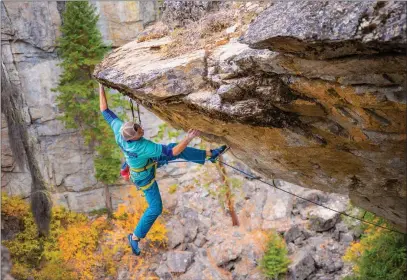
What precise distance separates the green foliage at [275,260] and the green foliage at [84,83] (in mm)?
6462

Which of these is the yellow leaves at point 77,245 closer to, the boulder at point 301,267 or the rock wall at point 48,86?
the rock wall at point 48,86

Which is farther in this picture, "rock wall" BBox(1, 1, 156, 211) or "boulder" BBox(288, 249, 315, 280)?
"rock wall" BBox(1, 1, 156, 211)

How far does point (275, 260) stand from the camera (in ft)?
41.8

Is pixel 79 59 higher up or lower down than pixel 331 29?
lower down

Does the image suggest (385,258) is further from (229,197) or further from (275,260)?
(229,197)

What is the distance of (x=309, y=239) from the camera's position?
14.0m

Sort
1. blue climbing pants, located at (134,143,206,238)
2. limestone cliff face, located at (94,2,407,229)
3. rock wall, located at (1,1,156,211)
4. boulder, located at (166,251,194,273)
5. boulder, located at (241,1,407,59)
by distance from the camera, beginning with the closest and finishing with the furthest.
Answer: boulder, located at (241,1,407,59), limestone cliff face, located at (94,2,407,229), blue climbing pants, located at (134,143,206,238), boulder, located at (166,251,194,273), rock wall, located at (1,1,156,211)

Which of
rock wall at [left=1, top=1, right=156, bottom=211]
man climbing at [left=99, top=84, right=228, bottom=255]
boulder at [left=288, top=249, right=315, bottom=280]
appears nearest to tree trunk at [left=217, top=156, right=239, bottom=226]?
boulder at [left=288, top=249, right=315, bottom=280]

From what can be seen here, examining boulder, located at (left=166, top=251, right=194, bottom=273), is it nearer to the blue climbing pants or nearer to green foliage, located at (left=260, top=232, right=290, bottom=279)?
green foliage, located at (left=260, top=232, right=290, bottom=279)

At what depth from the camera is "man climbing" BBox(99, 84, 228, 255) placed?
20.9ft

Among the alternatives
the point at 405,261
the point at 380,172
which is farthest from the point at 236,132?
the point at 405,261

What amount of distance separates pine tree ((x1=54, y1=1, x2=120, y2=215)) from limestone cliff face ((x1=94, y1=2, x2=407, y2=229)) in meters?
7.44

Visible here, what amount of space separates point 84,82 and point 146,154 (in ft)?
30.7

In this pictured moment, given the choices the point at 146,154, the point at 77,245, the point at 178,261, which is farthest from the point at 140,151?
the point at 77,245
